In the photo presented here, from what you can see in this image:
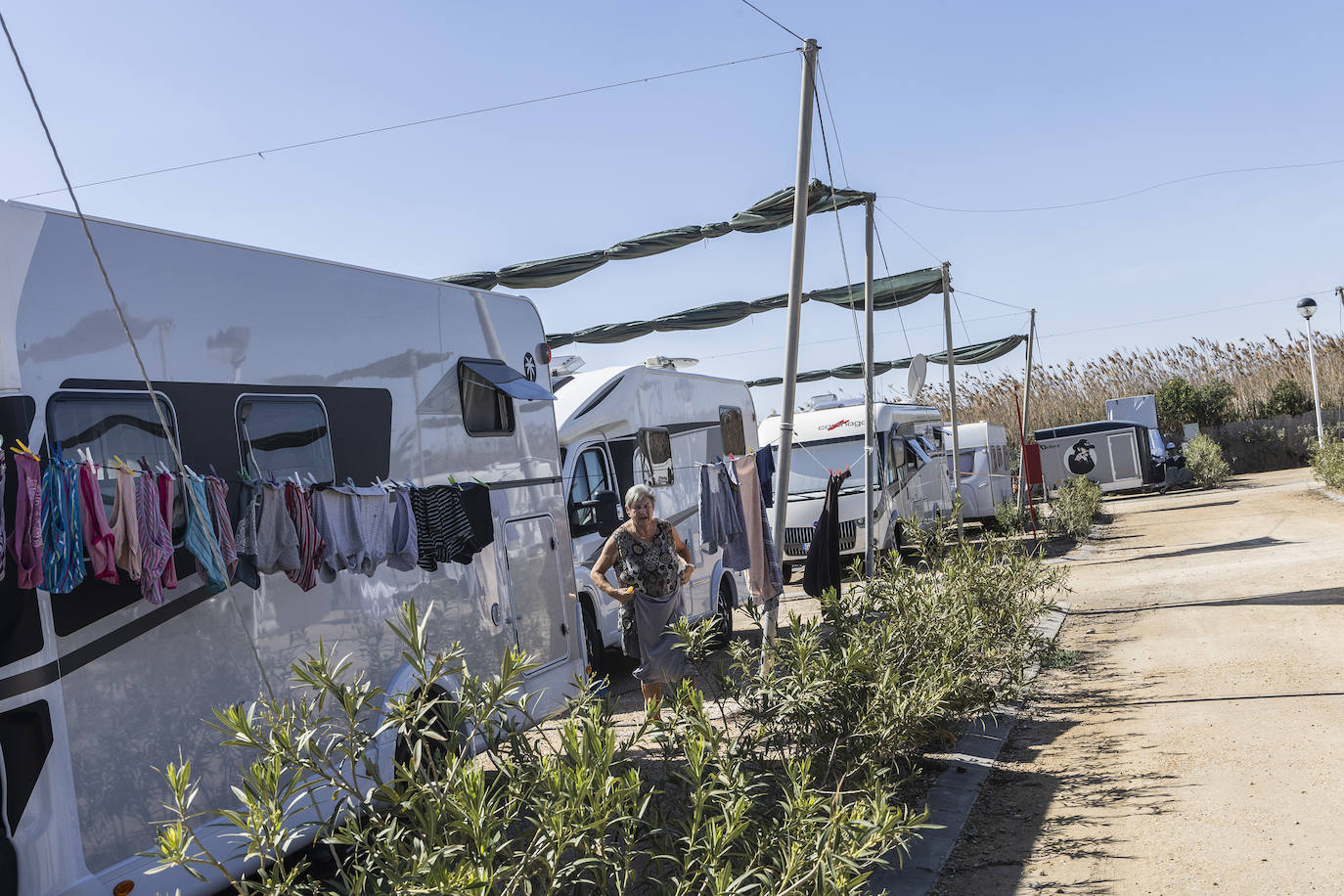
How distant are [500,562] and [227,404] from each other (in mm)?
2141

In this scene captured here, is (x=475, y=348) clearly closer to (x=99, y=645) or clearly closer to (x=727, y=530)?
(x=99, y=645)

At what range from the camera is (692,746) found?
10.3 ft

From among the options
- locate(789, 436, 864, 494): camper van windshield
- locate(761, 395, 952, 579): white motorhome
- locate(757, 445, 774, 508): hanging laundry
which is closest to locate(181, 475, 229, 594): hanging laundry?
locate(757, 445, 774, 508): hanging laundry

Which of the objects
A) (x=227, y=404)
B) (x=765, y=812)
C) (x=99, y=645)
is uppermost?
(x=227, y=404)

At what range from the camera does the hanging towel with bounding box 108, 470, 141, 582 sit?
3822 millimetres

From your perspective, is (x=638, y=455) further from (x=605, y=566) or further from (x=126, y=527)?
(x=126, y=527)

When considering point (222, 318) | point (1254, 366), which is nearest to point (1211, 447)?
point (1254, 366)

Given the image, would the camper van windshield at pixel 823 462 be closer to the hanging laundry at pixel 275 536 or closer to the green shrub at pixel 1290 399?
the hanging laundry at pixel 275 536

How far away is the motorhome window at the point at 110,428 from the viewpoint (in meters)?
3.81

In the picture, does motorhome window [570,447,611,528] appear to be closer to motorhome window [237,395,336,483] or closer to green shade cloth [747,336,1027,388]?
motorhome window [237,395,336,483]

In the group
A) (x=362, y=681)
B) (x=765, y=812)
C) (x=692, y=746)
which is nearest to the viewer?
(x=692, y=746)

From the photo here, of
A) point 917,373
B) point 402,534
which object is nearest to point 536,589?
point 402,534

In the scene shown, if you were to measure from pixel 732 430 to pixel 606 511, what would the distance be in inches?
128

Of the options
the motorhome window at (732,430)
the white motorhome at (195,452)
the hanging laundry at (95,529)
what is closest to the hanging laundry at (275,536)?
the white motorhome at (195,452)
